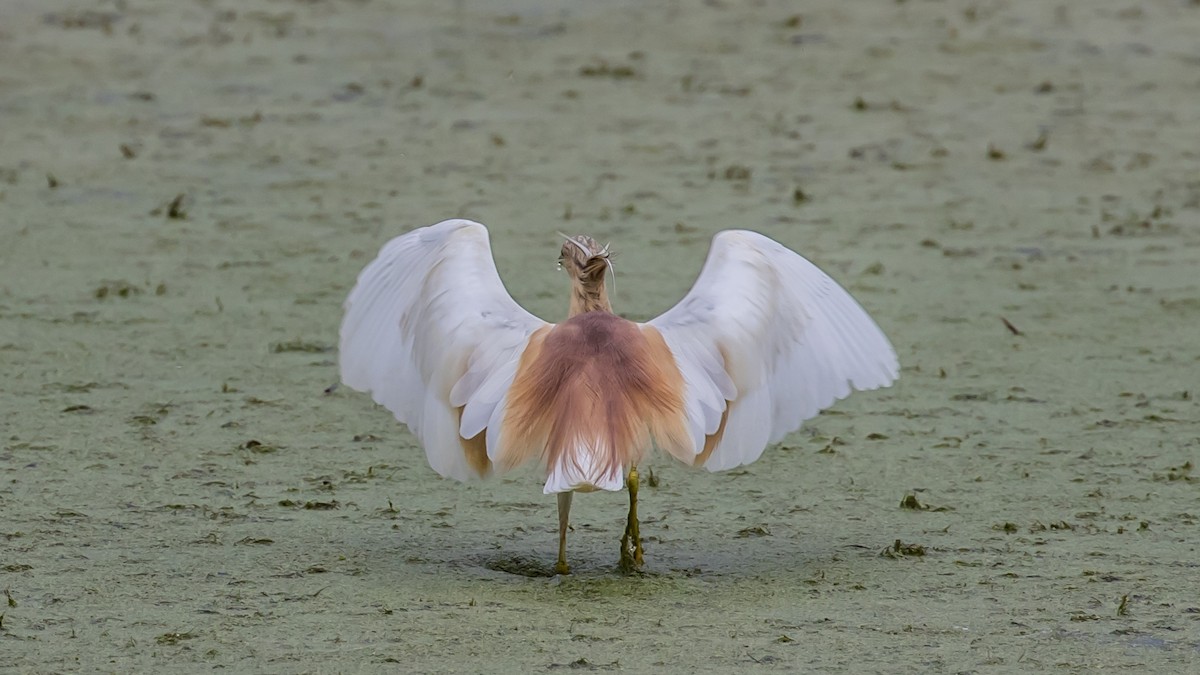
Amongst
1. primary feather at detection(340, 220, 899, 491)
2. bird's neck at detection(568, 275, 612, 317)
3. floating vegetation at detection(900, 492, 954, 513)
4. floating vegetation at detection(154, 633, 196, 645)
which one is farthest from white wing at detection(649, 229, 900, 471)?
floating vegetation at detection(154, 633, 196, 645)

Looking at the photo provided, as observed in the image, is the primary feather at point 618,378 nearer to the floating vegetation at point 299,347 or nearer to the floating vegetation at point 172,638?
the floating vegetation at point 172,638

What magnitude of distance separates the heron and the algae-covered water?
29 centimetres

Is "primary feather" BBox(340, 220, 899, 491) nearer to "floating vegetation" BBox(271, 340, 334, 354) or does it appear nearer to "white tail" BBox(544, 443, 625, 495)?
"white tail" BBox(544, 443, 625, 495)

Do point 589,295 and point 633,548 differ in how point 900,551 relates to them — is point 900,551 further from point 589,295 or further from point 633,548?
point 589,295

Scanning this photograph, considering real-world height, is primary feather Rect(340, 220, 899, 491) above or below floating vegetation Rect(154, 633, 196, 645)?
above

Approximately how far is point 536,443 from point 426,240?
0.70 m

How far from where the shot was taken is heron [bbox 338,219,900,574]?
355 centimetres

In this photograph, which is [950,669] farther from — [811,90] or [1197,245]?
[811,90]

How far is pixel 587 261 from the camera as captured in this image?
3.84 m

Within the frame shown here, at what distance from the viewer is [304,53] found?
9.02 metres

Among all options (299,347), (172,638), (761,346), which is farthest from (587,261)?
(299,347)

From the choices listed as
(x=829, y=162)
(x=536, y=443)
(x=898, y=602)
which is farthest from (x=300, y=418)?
(x=829, y=162)

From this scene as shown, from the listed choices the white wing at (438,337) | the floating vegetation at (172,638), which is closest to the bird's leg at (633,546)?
the white wing at (438,337)

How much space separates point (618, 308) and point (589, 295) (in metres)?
1.94
